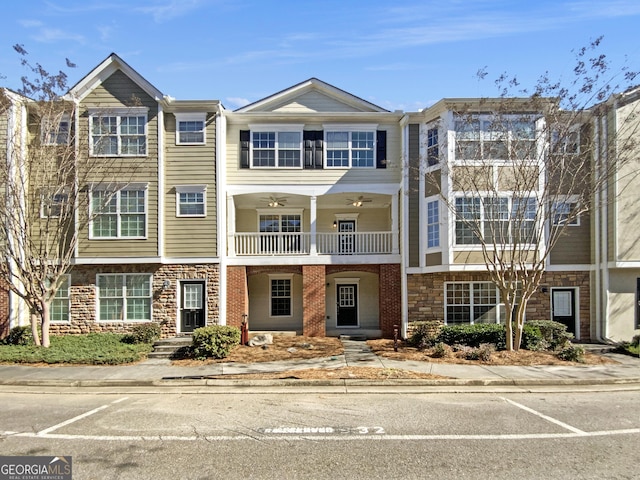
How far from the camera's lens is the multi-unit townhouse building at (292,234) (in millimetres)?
16719

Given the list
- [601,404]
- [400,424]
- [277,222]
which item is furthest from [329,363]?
[277,222]

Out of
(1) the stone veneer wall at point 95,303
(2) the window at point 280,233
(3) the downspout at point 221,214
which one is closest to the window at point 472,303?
(2) the window at point 280,233

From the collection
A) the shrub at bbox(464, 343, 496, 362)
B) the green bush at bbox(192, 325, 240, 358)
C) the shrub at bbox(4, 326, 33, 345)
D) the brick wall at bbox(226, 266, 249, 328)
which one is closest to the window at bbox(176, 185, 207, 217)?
the brick wall at bbox(226, 266, 249, 328)

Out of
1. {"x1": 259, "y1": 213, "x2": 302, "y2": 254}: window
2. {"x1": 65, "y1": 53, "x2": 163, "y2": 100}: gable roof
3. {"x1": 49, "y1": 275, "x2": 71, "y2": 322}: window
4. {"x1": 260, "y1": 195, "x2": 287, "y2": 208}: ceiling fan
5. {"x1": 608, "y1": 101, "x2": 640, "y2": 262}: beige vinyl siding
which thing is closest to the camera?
{"x1": 608, "y1": 101, "x2": 640, "y2": 262}: beige vinyl siding

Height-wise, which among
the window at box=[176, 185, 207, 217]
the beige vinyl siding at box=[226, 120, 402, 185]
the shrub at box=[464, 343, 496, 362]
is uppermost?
the beige vinyl siding at box=[226, 120, 402, 185]

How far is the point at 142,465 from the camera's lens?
18.9ft

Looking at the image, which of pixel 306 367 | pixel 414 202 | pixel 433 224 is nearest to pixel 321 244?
pixel 414 202

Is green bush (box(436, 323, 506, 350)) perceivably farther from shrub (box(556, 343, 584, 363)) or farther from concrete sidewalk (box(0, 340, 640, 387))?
concrete sidewalk (box(0, 340, 640, 387))

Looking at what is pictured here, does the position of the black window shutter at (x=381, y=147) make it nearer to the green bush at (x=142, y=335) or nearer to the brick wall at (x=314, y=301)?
the brick wall at (x=314, y=301)

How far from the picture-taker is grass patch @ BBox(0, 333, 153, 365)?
518 inches

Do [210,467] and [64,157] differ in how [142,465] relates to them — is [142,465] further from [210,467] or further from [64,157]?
[64,157]

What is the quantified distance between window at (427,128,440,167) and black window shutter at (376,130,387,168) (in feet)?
6.09

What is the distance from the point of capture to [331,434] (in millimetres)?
6992

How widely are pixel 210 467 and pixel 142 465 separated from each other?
891 millimetres
